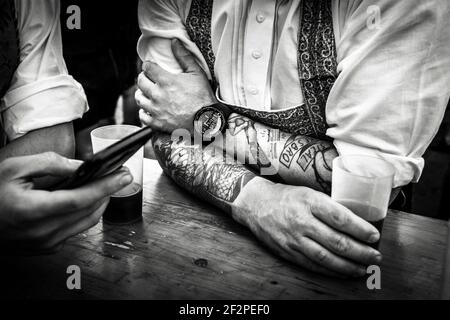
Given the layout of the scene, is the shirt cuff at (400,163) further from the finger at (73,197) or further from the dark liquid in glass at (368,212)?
the finger at (73,197)

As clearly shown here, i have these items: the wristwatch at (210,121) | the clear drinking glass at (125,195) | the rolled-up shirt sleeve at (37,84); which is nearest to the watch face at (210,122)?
the wristwatch at (210,121)

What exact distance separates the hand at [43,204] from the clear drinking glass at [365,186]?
53 cm

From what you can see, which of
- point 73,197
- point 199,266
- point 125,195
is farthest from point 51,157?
point 199,266

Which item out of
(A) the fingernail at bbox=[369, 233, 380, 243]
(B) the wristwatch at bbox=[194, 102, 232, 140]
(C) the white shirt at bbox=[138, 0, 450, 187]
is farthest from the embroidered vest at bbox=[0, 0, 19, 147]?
(A) the fingernail at bbox=[369, 233, 380, 243]

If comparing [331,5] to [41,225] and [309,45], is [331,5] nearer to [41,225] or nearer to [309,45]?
[309,45]

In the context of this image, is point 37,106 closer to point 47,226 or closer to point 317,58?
point 47,226

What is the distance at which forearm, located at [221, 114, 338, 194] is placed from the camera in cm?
136

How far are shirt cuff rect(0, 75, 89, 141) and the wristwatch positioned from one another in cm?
48

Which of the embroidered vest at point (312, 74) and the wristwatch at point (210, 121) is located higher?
the embroidered vest at point (312, 74)

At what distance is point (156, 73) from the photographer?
163 cm

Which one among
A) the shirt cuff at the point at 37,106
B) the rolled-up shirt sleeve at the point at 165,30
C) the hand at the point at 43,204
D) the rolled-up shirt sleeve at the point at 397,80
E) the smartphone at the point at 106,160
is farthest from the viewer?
the rolled-up shirt sleeve at the point at 165,30

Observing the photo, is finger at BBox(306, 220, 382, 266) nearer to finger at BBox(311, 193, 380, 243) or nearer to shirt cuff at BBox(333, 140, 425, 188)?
finger at BBox(311, 193, 380, 243)

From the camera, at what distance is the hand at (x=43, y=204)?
34.8 inches
